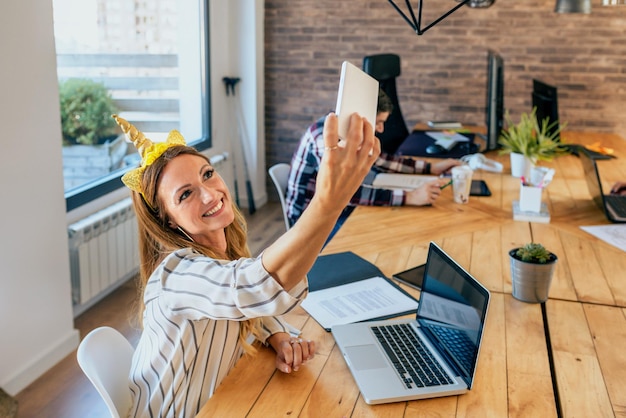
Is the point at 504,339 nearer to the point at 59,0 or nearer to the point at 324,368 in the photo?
the point at 324,368

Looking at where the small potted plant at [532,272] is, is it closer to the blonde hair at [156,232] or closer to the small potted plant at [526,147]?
the blonde hair at [156,232]

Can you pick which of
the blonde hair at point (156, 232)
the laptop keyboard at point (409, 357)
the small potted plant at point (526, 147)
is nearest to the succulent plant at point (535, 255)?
the laptop keyboard at point (409, 357)

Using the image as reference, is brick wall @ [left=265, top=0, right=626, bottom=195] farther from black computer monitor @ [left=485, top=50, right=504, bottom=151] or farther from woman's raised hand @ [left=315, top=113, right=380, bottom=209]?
woman's raised hand @ [left=315, top=113, right=380, bottom=209]

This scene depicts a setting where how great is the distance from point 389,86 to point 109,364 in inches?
147

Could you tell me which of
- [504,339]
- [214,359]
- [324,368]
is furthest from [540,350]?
[214,359]

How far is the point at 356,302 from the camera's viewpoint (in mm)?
1922

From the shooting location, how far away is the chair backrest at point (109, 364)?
4.97 ft

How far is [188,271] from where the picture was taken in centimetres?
132

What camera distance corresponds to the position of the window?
3.67m

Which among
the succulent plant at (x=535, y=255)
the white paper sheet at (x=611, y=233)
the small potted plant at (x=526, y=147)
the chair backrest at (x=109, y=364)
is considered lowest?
the chair backrest at (x=109, y=364)

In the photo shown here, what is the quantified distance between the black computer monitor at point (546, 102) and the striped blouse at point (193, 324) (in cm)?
293

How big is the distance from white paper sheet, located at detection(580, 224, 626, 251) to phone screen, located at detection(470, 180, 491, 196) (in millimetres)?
574

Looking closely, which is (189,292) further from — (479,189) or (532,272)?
(479,189)

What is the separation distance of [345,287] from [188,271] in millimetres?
794
